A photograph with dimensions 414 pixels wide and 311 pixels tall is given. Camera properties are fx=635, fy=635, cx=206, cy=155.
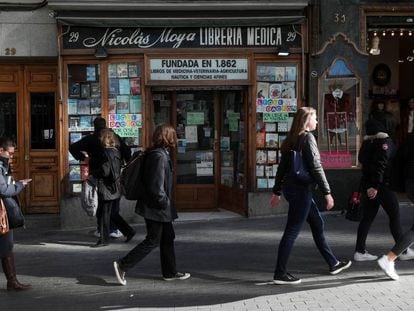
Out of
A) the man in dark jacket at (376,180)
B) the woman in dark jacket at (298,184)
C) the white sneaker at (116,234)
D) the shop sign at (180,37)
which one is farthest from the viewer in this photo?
the shop sign at (180,37)

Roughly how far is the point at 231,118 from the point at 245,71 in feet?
3.22

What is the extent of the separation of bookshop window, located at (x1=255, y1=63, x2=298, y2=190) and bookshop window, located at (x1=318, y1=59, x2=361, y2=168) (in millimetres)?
552

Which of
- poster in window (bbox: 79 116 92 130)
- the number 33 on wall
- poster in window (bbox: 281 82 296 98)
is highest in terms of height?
the number 33 on wall

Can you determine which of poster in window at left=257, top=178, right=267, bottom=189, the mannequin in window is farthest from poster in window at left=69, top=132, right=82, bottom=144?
the mannequin in window

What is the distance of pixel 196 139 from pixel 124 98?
1605 mm

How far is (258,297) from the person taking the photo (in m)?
6.19

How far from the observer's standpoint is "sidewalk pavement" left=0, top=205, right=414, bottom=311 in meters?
6.08

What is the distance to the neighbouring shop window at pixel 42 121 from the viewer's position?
11078 millimetres

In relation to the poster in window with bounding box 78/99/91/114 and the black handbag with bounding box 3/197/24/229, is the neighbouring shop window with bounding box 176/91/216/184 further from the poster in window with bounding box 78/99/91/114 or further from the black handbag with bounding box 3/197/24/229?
the black handbag with bounding box 3/197/24/229

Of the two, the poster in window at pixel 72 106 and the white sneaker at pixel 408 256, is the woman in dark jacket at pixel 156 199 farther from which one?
the poster in window at pixel 72 106

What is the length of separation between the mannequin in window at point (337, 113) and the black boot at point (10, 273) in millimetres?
5872

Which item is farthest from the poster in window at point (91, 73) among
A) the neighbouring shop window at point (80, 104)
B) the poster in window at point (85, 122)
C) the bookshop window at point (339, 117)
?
the bookshop window at point (339, 117)

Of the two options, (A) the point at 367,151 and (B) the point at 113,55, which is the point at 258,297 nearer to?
(A) the point at 367,151

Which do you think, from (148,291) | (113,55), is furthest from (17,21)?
(148,291)
